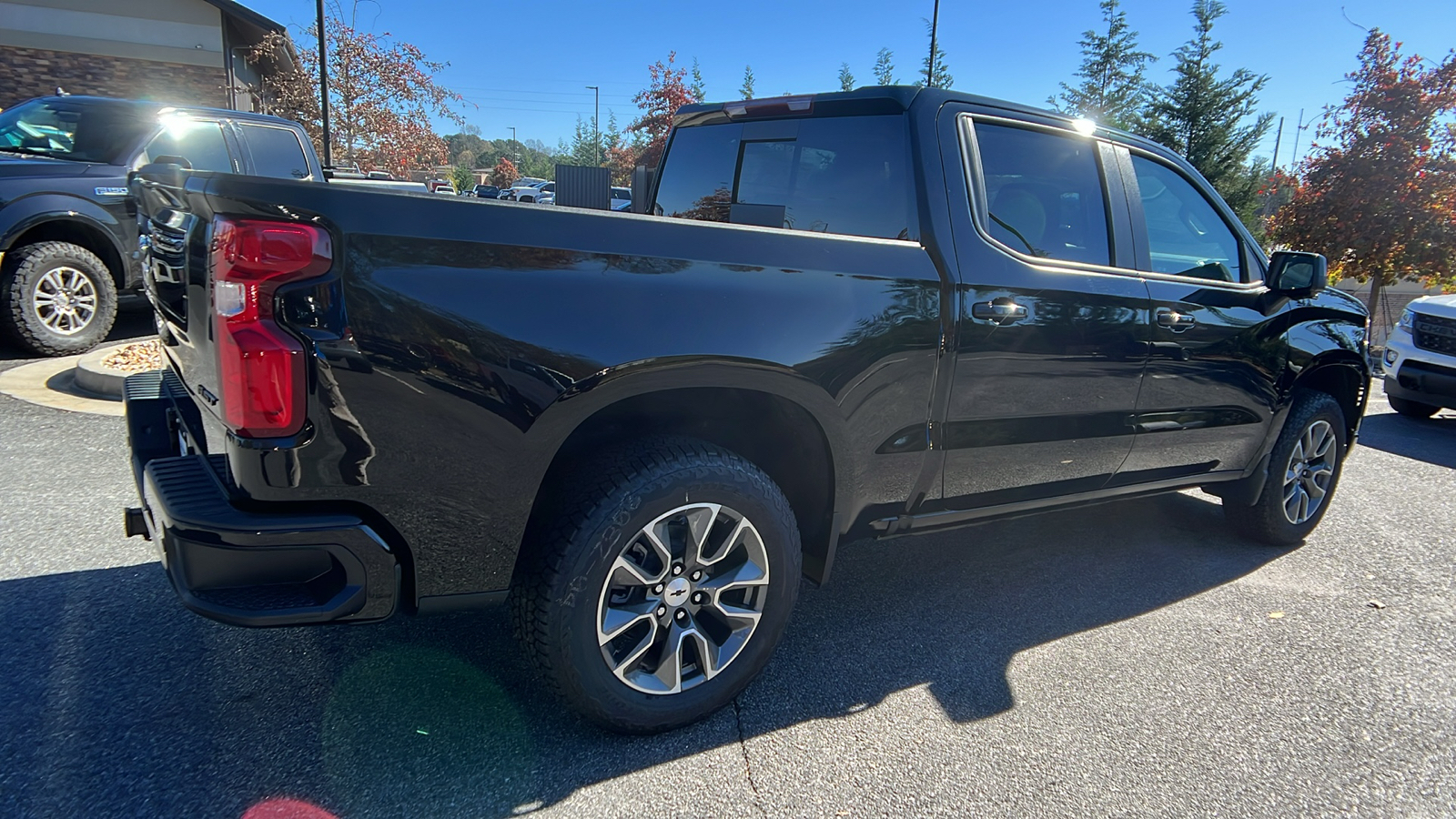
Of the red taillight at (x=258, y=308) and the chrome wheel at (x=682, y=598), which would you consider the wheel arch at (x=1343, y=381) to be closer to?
the chrome wheel at (x=682, y=598)

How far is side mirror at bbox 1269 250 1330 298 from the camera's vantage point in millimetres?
3840

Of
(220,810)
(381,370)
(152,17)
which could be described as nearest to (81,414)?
(220,810)

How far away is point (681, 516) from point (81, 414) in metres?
4.81

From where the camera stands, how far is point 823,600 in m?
3.52

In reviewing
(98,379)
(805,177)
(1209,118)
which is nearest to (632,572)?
(805,177)

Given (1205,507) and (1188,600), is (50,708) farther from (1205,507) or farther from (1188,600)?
(1205,507)

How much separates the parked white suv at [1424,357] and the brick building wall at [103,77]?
22.6m

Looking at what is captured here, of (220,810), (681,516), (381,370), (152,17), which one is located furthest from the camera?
(152,17)

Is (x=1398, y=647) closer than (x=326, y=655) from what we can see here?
No

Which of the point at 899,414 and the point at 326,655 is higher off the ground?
the point at 899,414

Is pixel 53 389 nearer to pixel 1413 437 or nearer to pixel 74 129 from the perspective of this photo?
pixel 74 129

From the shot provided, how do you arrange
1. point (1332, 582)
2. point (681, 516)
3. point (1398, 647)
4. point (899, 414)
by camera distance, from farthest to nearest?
point (1332, 582) → point (1398, 647) → point (899, 414) → point (681, 516)

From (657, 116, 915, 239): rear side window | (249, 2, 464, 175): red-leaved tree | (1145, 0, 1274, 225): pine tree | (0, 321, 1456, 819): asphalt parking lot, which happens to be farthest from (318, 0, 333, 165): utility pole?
(1145, 0, 1274, 225): pine tree

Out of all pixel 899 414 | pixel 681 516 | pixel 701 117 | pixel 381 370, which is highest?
pixel 701 117
